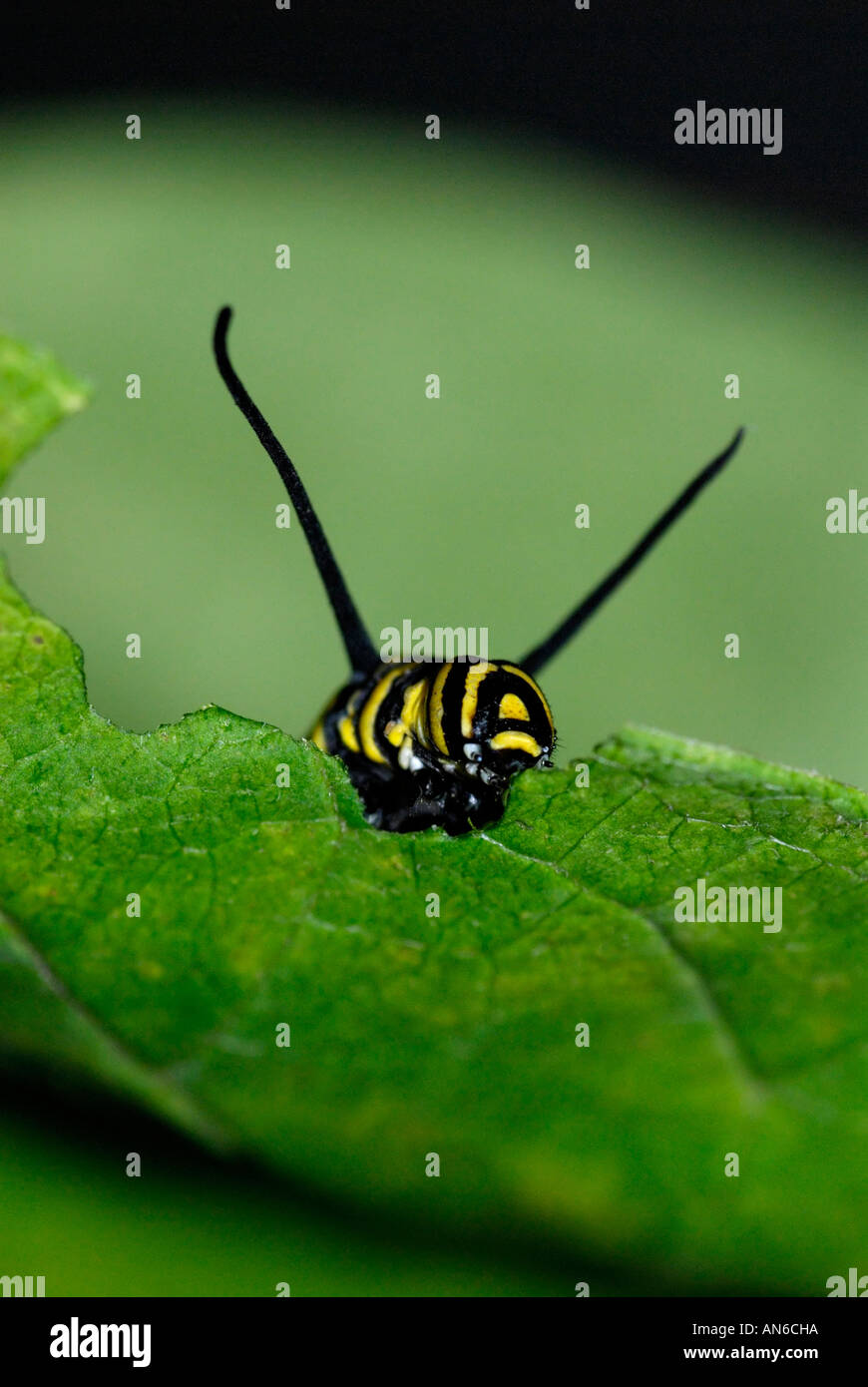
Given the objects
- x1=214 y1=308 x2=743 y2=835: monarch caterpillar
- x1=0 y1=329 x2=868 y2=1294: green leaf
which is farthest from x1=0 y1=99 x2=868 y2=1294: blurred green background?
x1=0 y1=329 x2=868 y2=1294: green leaf

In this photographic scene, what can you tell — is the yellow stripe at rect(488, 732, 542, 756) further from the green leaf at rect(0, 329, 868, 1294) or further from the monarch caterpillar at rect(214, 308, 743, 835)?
the green leaf at rect(0, 329, 868, 1294)

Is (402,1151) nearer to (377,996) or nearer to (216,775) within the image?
(377,996)

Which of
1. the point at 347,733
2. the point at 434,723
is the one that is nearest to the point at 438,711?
the point at 434,723

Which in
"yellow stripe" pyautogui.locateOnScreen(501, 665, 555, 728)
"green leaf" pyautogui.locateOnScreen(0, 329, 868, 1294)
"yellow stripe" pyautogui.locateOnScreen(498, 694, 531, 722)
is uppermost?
"yellow stripe" pyautogui.locateOnScreen(501, 665, 555, 728)

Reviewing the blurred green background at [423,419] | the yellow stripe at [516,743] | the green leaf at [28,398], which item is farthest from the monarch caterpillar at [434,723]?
the blurred green background at [423,419]

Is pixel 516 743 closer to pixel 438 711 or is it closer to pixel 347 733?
pixel 438 711

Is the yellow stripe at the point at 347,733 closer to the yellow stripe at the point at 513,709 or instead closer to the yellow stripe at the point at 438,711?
the yellow stripe at the point at 438,711
